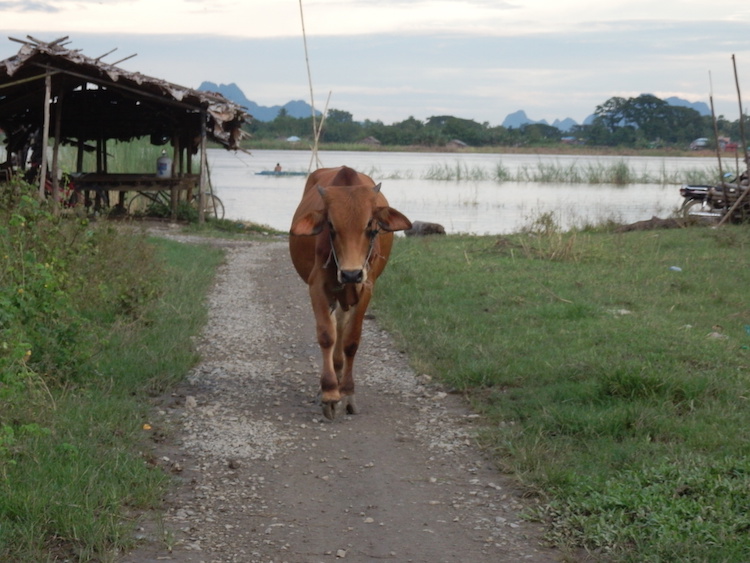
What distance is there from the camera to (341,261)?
585cm

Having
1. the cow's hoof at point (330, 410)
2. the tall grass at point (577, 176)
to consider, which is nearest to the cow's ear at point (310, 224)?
the cow's hoof at point (330, 410)

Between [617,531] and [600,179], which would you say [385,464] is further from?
[600,179]

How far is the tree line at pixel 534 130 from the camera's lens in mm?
76250

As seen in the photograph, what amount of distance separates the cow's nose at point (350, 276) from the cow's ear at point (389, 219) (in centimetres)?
49

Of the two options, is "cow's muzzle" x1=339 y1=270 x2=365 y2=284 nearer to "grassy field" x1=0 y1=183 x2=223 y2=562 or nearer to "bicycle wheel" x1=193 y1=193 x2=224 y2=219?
"grassy field" x1=0 y1=183 x2=223 y2=562

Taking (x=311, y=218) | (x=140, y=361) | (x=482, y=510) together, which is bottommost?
(x=482, y=510)

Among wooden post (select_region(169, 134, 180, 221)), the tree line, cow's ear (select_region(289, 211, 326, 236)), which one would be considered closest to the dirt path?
cow's ear (select_region(289, 211, 326, 236))

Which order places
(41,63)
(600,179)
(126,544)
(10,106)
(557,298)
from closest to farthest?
1. (126,544)
2. (557,298)
3. (41,63)
4. (10,106)
5. (600,179)

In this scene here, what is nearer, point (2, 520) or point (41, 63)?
point (2, 520)

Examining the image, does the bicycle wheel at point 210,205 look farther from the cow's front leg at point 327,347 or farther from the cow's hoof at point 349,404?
the cow's hoof at point 349,404

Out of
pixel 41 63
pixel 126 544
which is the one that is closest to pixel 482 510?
pixel 126 544

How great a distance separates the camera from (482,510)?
15.3 feet

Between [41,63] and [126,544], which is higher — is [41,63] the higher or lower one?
the higher one

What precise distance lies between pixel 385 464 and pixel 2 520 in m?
2.07
